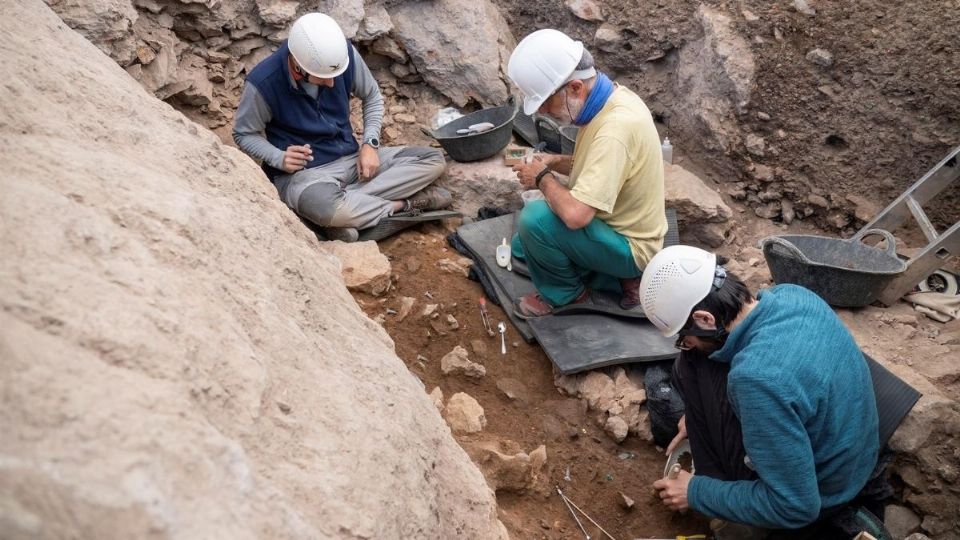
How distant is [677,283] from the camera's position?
2.71m

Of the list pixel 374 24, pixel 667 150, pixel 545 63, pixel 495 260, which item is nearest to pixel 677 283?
pixel 545 63

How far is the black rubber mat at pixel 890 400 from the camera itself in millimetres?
2859

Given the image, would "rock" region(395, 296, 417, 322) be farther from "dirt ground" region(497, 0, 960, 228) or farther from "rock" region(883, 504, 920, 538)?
"dirt ground" region(497, 0, 960, 228)

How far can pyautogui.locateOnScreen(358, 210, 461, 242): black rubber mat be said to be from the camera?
196 inches

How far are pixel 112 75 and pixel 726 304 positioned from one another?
101 inches

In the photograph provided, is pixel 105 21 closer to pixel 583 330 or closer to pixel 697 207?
pixel 583 330

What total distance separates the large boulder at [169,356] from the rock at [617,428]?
1428mm

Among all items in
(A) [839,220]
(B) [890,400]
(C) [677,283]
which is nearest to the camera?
(C) [677,283]

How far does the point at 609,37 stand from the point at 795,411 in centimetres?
473

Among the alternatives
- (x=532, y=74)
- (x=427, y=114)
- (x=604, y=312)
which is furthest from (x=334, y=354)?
(x=427, y=114)

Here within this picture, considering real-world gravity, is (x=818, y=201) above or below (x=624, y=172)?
below

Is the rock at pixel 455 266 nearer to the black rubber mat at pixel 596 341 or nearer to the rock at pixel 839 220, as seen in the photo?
the black rubber mat at pixel 596 341

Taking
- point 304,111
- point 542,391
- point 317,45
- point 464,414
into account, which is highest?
point 317,45

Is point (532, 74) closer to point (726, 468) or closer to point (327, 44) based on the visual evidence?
point (327, 44)
